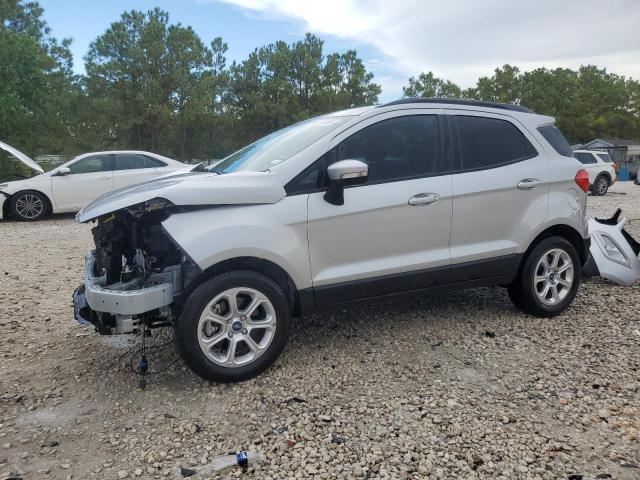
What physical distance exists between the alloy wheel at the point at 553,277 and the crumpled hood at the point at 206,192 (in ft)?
8.15

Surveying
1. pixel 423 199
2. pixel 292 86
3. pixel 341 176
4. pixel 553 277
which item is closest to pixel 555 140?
pixel 553 277

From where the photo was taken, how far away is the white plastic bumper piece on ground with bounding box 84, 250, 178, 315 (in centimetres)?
310

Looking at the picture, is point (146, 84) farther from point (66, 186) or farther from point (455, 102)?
point (455, 102)

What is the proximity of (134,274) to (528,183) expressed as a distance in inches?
126

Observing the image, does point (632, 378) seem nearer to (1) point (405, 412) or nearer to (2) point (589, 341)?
(2) point (589, 341)

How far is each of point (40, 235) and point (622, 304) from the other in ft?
30.2

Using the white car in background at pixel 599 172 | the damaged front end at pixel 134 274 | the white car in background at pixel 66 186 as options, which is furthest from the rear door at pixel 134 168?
the white car in background at pixel 599 172

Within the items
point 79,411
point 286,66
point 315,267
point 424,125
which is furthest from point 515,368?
point 286,66

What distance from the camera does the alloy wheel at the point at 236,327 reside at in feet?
10.7

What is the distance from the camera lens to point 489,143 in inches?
167

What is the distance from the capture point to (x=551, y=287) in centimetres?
455

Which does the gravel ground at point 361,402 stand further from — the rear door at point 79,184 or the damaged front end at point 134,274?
the rear door at point 79,184

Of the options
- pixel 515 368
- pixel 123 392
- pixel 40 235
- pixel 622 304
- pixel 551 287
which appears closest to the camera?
pixel 123 392

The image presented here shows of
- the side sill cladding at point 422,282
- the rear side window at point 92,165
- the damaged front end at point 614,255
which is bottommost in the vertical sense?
the damaged front end at point 614,255
